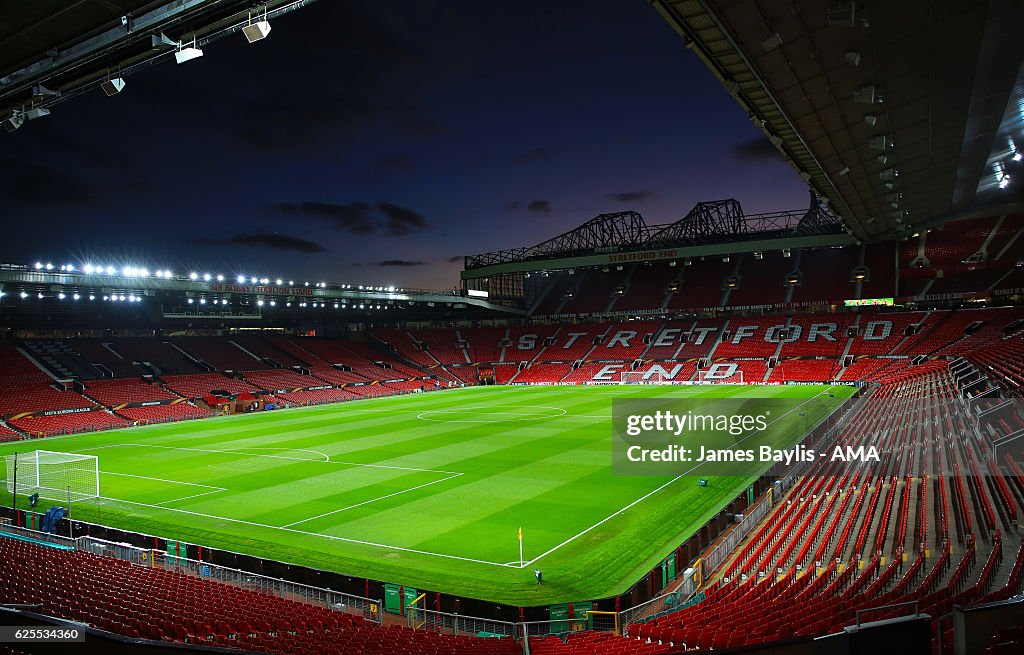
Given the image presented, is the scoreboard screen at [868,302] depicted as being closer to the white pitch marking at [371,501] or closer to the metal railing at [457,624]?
the white pitch marking at [371,501]

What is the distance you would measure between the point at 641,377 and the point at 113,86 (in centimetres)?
5593

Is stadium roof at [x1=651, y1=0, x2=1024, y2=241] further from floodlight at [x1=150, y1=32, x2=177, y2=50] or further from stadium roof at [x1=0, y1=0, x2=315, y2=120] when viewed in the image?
floodlight at [x1=150, y1=32, x2=177, y2=50]

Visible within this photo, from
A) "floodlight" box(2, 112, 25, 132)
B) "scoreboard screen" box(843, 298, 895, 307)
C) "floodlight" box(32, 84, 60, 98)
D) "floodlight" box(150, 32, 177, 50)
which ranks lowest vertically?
"scoreboard screen" box(843, 298, 895, 307)

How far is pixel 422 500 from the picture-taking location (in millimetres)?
19922

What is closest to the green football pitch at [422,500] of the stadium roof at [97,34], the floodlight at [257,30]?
the floodlight at [257,30]

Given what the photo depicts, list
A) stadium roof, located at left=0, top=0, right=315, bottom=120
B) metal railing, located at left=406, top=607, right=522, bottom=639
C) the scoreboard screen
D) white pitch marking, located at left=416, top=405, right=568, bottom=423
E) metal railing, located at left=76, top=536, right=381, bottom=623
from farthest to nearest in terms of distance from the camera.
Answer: the scoreboard screen, white pitch marking, located at left=416, top=405, right=568, bottom=423, metal railing, located at left=76, top=536, right=381, bottom=623, metal railing, located at left=406, top=607, right=522, bottom=639, stadium roof, located at left=0, top=0, right=315, bottom=120

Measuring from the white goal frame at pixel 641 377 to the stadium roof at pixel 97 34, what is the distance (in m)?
54.3

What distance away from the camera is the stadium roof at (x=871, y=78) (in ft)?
40.5

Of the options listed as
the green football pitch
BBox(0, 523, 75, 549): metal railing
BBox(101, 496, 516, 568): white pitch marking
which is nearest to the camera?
the green football pitch

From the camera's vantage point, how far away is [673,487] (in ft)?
68.9

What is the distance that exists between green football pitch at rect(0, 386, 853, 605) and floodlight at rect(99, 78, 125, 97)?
35.4ft

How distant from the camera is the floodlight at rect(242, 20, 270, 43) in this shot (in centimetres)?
930

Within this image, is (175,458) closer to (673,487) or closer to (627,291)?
(673,487)

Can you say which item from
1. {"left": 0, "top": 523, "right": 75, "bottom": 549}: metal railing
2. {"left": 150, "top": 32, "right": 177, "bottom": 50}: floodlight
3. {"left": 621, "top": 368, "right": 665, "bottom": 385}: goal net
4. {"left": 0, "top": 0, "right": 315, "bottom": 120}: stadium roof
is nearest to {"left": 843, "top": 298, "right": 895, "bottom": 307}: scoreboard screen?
{"left": 621, "top": 368, "right": 665, "bottom": 385}: goal net
